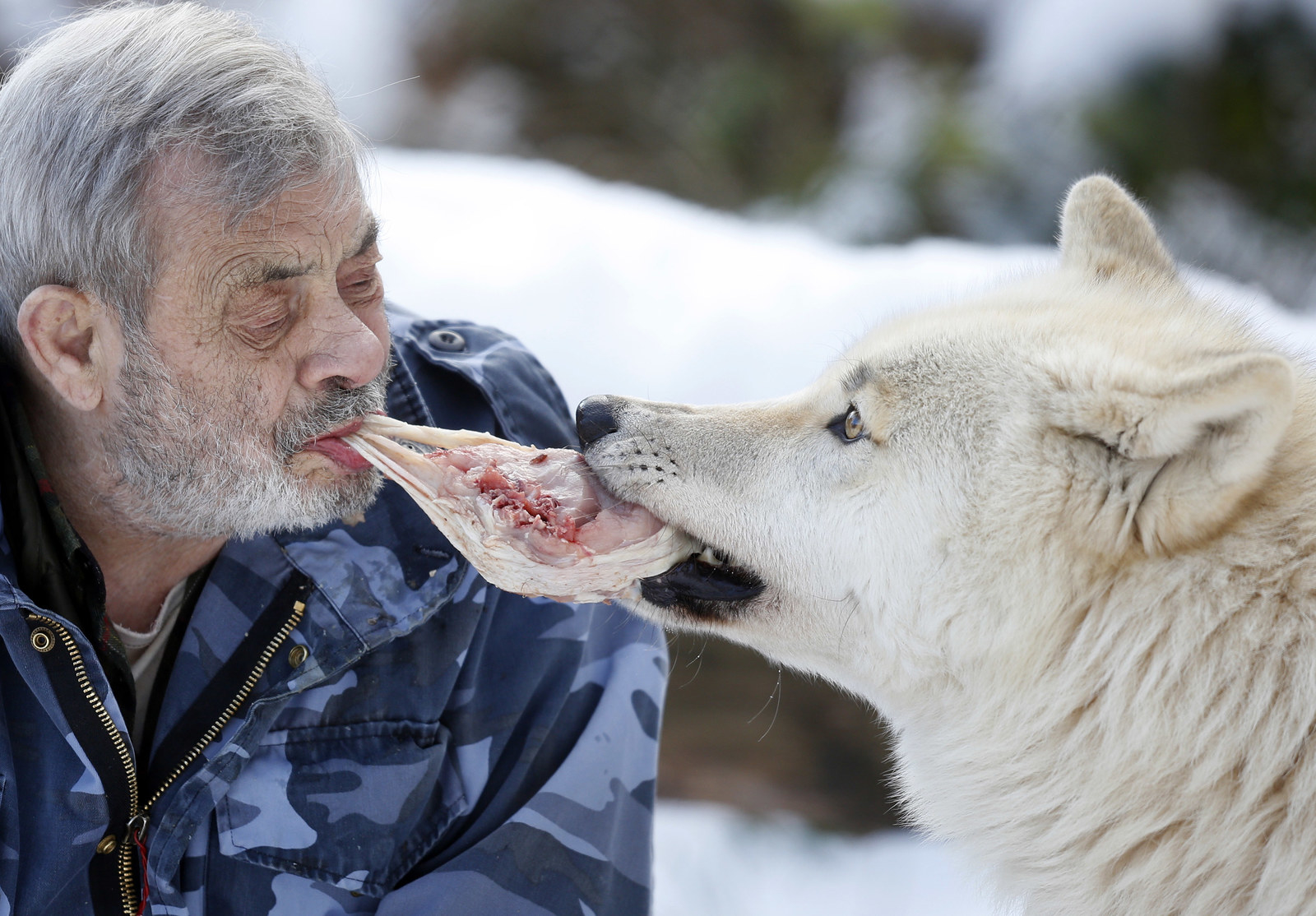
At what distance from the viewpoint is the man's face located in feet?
5.47

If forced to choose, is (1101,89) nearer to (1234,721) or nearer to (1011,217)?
(1011,217)

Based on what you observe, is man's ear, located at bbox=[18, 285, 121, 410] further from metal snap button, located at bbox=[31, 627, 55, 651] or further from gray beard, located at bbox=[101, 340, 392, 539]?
metal snap button, located at bbox=[31, 627, 55, 651]

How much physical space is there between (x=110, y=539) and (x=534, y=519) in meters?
0.85

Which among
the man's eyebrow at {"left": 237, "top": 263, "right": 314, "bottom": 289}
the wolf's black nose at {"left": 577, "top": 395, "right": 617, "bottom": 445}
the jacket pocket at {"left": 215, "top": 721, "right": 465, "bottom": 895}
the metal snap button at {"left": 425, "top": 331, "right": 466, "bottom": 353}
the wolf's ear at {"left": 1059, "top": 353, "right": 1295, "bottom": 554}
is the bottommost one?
the jacket pocket at {"left": 215, "top": 721, "right": 465, "bottom": 895}

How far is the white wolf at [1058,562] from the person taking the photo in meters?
1.23

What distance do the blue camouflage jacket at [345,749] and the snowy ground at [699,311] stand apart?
1.08 meters

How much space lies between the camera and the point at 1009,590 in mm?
1385

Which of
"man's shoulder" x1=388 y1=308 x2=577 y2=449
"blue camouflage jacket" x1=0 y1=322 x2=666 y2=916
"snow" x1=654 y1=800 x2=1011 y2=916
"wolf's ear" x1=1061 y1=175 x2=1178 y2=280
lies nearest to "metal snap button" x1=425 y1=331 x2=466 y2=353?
"man's shoulder" x1=388 y1=308 x2=577 y2=449

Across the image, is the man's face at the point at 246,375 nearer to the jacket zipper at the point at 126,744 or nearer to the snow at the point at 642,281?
the jacket zipper at the point at 126,744

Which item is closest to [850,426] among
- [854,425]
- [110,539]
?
[854,425]

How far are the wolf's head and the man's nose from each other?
39 centimetres

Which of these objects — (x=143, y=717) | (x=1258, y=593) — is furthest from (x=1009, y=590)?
(x=143, y=717)

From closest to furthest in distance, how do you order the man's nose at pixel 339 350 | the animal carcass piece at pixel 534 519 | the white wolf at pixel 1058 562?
the white wolf at pixel 1058 562 < the animal carcass piece at pixel 534 519 < the man's nose at pixel 339 350

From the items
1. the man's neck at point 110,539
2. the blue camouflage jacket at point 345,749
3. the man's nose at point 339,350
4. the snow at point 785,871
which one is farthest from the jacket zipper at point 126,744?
the snow at point 785,871
